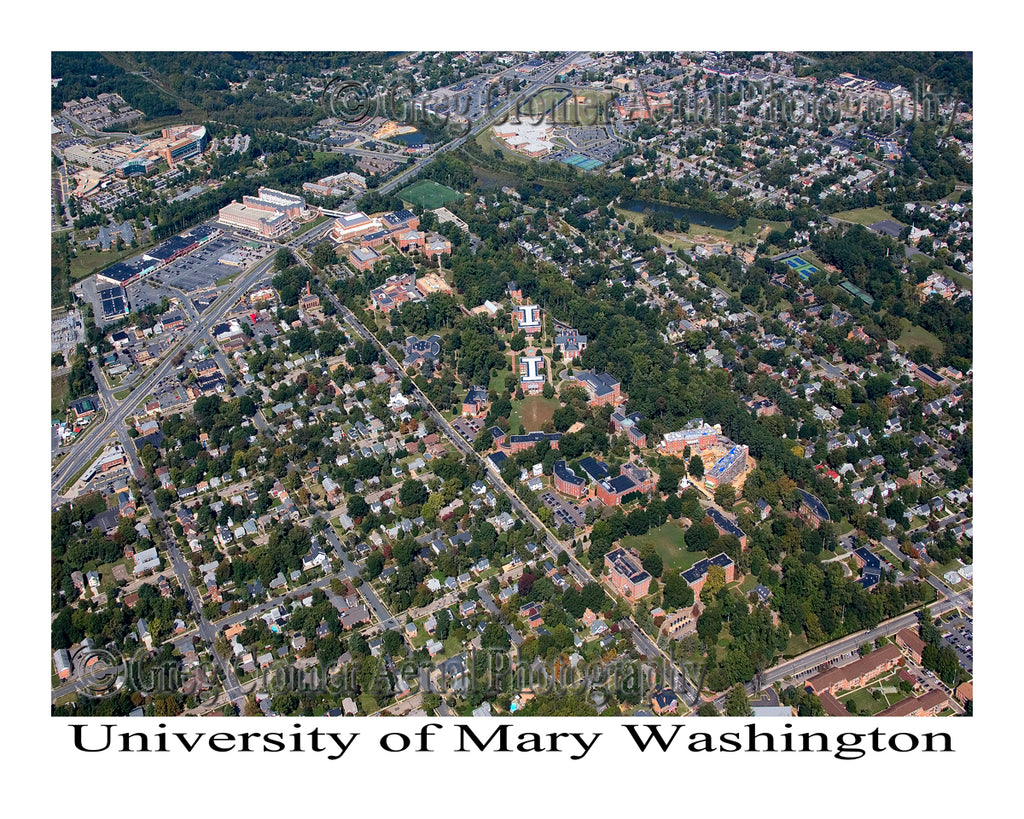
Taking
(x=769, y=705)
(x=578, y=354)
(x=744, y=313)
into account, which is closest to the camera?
(x=769, y=705)

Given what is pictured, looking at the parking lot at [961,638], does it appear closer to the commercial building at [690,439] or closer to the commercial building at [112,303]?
the commercial building at [690,439]

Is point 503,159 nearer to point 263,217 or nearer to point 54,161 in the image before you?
point 263,217

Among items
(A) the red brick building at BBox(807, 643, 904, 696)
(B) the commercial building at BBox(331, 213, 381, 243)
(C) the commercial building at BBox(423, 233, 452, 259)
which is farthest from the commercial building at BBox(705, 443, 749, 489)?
(B) the commercial building at BBox(331, 213, 381, 243)

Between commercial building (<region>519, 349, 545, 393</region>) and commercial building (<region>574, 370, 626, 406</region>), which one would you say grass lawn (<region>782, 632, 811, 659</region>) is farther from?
commercial building (<region>519, 349, 545, 393</region>)

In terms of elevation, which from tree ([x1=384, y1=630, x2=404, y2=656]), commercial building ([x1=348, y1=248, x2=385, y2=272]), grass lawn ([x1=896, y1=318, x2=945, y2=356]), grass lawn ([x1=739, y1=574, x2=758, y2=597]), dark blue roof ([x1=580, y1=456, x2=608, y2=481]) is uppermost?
grass lawn ([x1=896, y1=318, x2=945, y2=356])

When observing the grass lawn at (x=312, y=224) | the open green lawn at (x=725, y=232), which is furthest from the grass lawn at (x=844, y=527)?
the grass lawn at (x=312, y=224)

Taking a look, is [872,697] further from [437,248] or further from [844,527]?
[437,248]

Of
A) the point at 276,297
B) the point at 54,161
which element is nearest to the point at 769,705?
the point at 276,297
